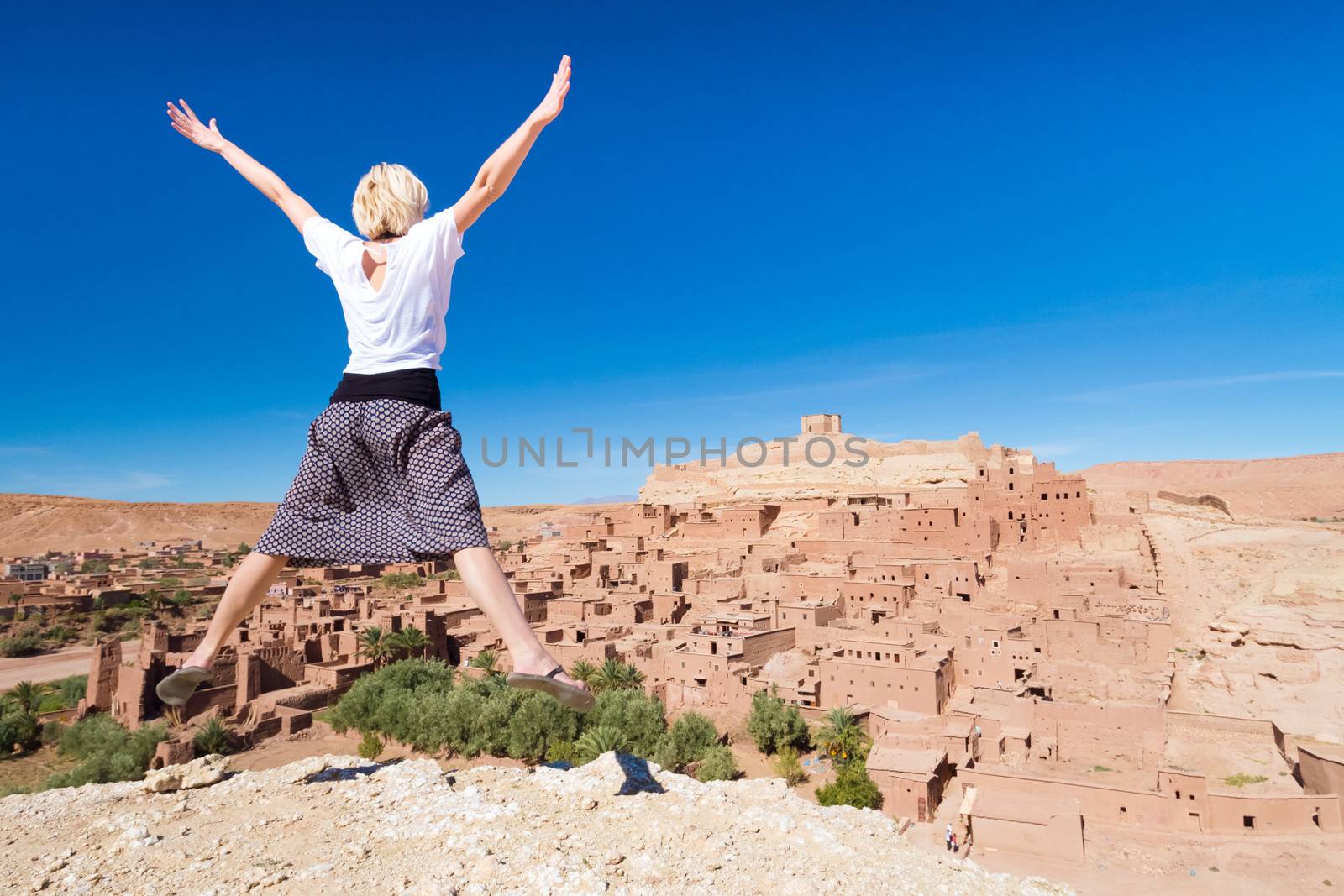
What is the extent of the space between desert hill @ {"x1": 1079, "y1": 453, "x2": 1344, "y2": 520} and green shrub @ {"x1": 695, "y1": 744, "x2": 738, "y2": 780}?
29423 mm

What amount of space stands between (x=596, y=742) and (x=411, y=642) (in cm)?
859

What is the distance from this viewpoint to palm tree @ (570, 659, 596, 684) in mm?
18438

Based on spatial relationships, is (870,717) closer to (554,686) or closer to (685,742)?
(685,742)

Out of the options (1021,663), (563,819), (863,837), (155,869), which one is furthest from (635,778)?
(1021,663)

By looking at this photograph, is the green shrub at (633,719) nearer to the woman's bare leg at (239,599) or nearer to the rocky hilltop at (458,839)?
the rocky hilltop at (458,839)

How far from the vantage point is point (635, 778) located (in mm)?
4480

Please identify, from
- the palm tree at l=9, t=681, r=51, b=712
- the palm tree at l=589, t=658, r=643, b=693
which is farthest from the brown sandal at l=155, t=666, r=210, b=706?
the palm tree at l=9, t=681, r=51, b=712

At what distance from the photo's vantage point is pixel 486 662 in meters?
21.1

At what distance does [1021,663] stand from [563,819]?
1582 cm

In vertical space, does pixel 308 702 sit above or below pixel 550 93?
below

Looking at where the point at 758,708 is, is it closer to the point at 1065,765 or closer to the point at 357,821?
the point at 1065,765

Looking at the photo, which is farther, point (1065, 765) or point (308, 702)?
point (308, 702)

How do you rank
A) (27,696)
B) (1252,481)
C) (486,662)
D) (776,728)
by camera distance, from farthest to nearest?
(1252,481), (27,696), (486,662), (776,728)

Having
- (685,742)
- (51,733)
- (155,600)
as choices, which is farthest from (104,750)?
(155,600)
